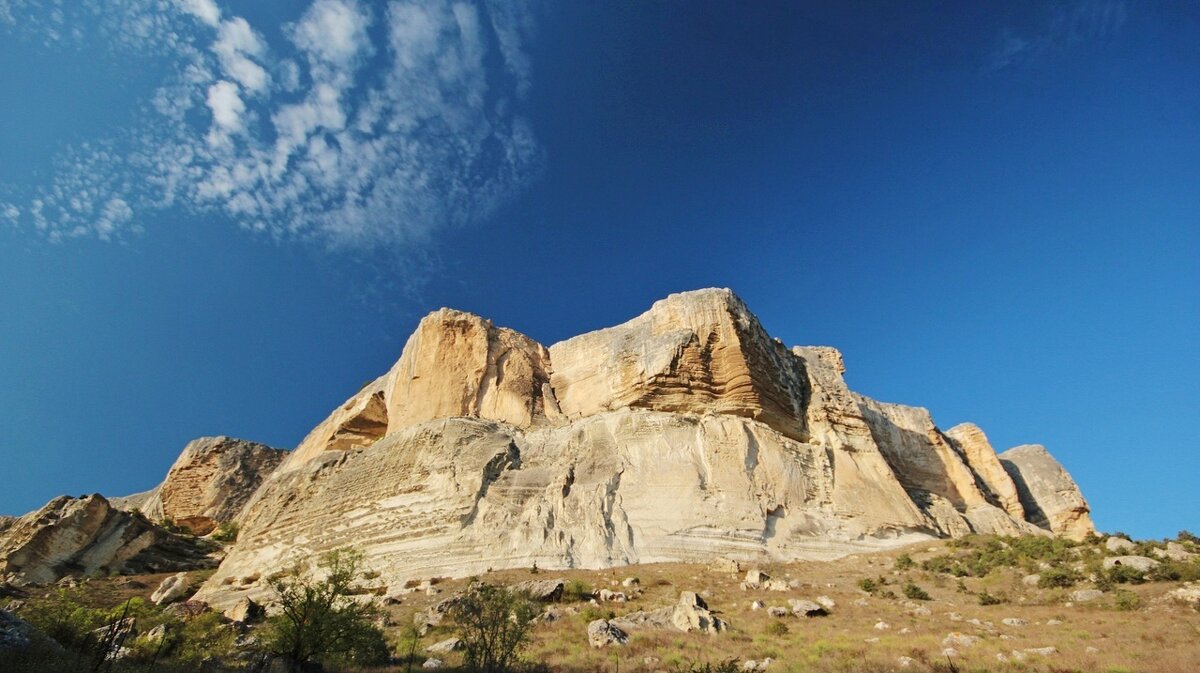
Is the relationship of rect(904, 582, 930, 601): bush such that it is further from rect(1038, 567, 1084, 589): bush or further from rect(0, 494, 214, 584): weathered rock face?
rect(0, 494, 214, 584): weathered rock face

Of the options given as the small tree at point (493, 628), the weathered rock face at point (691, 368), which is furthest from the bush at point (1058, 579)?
the small tree at point (493, 628)

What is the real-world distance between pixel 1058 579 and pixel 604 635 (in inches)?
534

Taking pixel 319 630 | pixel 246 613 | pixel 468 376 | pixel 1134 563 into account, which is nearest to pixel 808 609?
pixel 1134 563

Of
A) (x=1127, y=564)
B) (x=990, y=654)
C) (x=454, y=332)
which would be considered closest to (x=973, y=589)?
(x=1127, y=564)

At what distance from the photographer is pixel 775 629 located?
14445mm

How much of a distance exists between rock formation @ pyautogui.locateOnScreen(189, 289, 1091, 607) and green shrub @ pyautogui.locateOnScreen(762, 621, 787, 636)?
6.99 metres

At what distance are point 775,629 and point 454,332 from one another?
22.6 meters

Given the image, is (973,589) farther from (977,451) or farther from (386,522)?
(977,451)

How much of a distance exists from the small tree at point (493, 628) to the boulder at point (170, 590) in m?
17.8

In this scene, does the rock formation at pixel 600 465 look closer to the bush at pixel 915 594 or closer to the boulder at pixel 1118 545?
the bush at pixel 915 594

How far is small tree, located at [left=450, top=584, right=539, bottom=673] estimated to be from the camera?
1064cm

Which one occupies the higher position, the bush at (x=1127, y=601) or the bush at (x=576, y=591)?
the bush at (x=576, y=591)

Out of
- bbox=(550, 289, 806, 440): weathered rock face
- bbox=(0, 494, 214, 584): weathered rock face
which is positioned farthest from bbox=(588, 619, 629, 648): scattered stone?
A: bbox=(0, 494, 214, 584): weathered rock face

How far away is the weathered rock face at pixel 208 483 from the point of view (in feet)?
126
